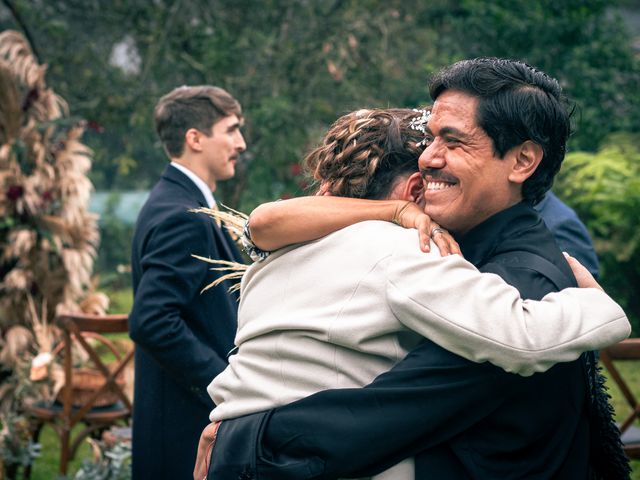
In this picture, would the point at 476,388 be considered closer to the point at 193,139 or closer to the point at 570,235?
the point at 570,235

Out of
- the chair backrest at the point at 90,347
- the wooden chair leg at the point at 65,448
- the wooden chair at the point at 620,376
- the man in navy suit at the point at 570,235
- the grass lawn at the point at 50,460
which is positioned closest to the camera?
the man in navy suit at the point at 570,235

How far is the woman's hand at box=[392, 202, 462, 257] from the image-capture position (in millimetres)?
2133

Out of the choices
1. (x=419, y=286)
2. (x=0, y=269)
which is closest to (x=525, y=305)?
(x=419, y=286)

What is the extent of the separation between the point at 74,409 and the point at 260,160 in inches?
214

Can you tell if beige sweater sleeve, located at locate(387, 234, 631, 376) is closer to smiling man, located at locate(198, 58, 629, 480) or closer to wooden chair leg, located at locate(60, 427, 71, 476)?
smiling man, located at locate(198, 58, 629, 480)

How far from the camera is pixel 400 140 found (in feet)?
7.89

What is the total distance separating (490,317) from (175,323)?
2223mm

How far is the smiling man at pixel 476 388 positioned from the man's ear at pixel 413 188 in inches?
3.0

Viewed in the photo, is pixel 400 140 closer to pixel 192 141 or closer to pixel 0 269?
pixel 192 141

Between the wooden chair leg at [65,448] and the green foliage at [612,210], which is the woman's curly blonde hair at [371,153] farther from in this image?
the green foliage at [612,210]

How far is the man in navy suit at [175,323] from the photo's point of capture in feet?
12.9

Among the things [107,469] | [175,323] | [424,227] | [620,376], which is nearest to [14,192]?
[107,469]

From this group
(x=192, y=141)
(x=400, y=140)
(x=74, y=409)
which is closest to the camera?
(x=400, y=140)

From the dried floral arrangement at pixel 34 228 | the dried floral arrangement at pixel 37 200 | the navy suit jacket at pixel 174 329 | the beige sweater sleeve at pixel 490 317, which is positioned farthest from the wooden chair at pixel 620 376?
the dried floral arrangement at pixel 37 200
